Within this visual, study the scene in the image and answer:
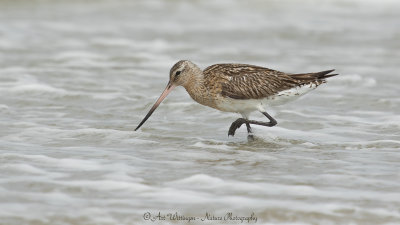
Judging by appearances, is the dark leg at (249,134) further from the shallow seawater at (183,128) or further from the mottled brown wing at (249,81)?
the mottled brown wing at (249,81)

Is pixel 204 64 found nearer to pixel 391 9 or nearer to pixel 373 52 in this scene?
pixel 373 52

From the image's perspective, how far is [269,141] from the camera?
8953mm

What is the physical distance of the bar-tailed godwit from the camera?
9008 mm

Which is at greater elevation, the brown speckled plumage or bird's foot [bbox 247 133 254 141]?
the brown speckled plumage

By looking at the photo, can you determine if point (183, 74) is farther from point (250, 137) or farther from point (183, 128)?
point (250, 137)

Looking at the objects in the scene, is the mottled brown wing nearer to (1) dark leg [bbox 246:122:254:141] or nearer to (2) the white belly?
(2) the white belly

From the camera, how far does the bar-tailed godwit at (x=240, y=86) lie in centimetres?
901

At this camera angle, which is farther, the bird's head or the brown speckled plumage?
the bird's head

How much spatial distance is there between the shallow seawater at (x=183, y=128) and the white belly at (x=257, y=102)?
1.09 ft

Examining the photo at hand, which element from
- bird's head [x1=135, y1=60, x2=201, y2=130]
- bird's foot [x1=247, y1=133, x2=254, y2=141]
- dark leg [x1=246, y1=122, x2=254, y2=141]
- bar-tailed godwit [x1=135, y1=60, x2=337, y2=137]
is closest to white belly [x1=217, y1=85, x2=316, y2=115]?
bar-tailed godwit [x1=135, y1=60, x2=337, y2=137]

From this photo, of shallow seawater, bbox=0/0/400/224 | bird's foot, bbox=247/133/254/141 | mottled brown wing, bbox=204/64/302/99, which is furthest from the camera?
bird's foot, bbox=247/133/254/141

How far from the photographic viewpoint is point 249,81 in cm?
912

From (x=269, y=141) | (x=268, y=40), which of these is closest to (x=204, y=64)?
(x=268, y=40)

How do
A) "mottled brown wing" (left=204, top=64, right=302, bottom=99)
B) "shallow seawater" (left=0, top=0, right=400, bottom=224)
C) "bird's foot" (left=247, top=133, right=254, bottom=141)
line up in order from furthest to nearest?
"bird's foot" (left=247, top=133, right=254, bottom=141), "mottled brown wing" (left=204, top=64, right=302, bottom=99), "shallow seawater" (left=0, top=0, right=400, bottom=224)
